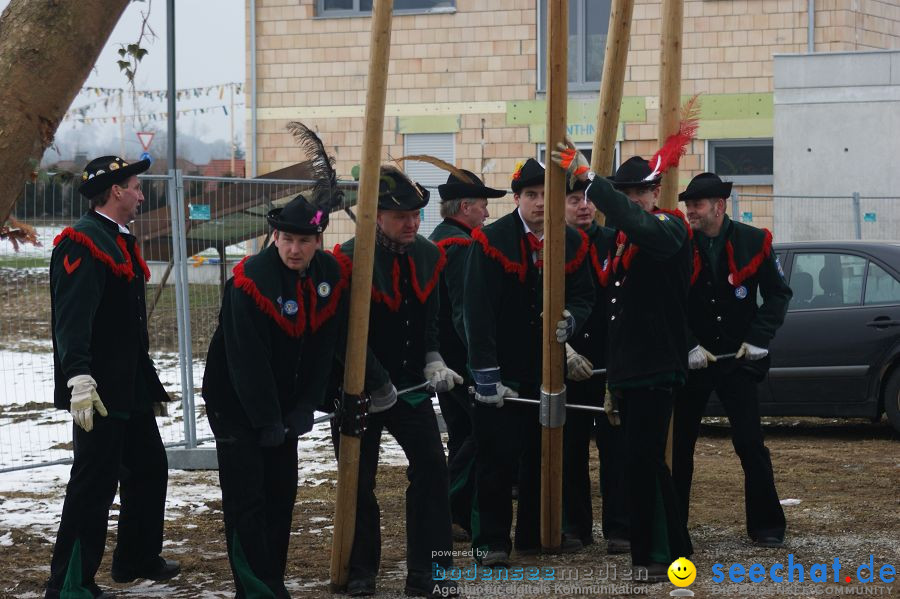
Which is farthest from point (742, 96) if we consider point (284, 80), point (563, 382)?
point (563, 382)

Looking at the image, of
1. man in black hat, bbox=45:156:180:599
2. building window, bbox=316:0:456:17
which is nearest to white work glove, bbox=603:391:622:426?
man in black hat, bbox=45:156:180:599

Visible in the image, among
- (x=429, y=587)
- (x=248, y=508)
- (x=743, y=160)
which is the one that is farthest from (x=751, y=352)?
(x=743, y=160)

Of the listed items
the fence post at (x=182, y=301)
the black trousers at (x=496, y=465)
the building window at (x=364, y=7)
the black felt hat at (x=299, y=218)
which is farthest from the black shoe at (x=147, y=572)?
the building window at (x=364, y=7)

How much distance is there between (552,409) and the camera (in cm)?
688

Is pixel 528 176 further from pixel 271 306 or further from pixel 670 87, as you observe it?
pixel 271 306

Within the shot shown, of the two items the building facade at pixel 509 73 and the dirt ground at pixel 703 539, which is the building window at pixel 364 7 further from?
the dirt ground at pixel 703 539

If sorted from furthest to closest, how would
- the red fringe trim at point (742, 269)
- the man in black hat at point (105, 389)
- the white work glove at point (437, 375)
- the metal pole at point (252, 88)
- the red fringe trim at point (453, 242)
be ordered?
the metal pole at point (252, 88), the red fringe trim at point (453, 242), the red fringe trim at point (742, 269), the white work glove at point (437, 375), the man in black hat at point (105, 389)

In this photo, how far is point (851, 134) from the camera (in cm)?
1988

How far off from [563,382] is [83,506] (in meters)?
2.35

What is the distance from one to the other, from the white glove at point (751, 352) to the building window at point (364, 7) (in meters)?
16.7

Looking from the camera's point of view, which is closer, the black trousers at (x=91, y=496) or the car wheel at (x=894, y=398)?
the black trousers at (x=91, y=496)

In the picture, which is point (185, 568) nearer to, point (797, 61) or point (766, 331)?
point (766, 331)

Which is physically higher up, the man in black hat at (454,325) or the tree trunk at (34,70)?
the tree trunk at (34,70)

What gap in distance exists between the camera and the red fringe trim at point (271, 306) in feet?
19.4
